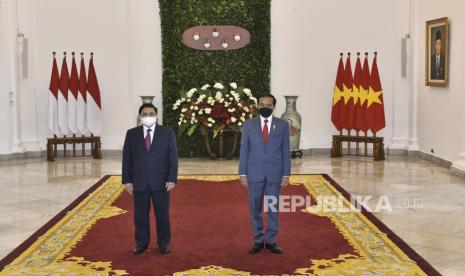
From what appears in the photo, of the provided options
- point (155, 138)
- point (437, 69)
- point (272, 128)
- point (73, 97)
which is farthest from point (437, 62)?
point (155, 138)

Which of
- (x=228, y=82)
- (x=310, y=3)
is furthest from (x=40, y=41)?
(x=310, y=3)

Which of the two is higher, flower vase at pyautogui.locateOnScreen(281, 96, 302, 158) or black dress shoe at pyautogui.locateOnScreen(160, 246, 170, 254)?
flower vase at pyautogui.locateOnScreen(281, 96, 302, 158)

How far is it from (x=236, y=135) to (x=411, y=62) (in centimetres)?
457

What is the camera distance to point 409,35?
13930 millimetres

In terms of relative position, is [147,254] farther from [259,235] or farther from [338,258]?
[338,258]

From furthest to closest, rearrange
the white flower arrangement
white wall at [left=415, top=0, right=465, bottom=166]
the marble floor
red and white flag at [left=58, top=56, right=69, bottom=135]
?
red and white flag at [left=58, top=56, right=69, bottom=135], the white flower arrangement, white wall at [left=415, top=0, right=465, bottom=166], the marble floor

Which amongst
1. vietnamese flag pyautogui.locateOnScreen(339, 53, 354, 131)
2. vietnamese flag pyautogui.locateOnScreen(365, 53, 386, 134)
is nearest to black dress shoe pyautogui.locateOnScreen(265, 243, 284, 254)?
vietnamese flag pyautogui.locateOnScreen(365, 53, 386, 134)

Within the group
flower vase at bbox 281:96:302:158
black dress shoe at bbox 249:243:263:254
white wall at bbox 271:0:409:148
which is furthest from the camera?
white wall at bbox 271:0:409:148

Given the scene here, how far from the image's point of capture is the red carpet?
561 cm

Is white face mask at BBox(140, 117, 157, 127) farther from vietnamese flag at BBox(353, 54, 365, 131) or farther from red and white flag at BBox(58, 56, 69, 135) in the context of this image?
red and white flag at BBox(58, 56, 69, 135)

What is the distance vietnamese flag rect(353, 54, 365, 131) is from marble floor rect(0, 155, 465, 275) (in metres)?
0.84

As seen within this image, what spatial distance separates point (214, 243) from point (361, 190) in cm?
390

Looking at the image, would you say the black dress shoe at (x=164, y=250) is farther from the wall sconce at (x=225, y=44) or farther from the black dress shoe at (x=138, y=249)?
the wall sconce at (x=225, y=44)

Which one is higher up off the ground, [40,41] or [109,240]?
[40,41]
